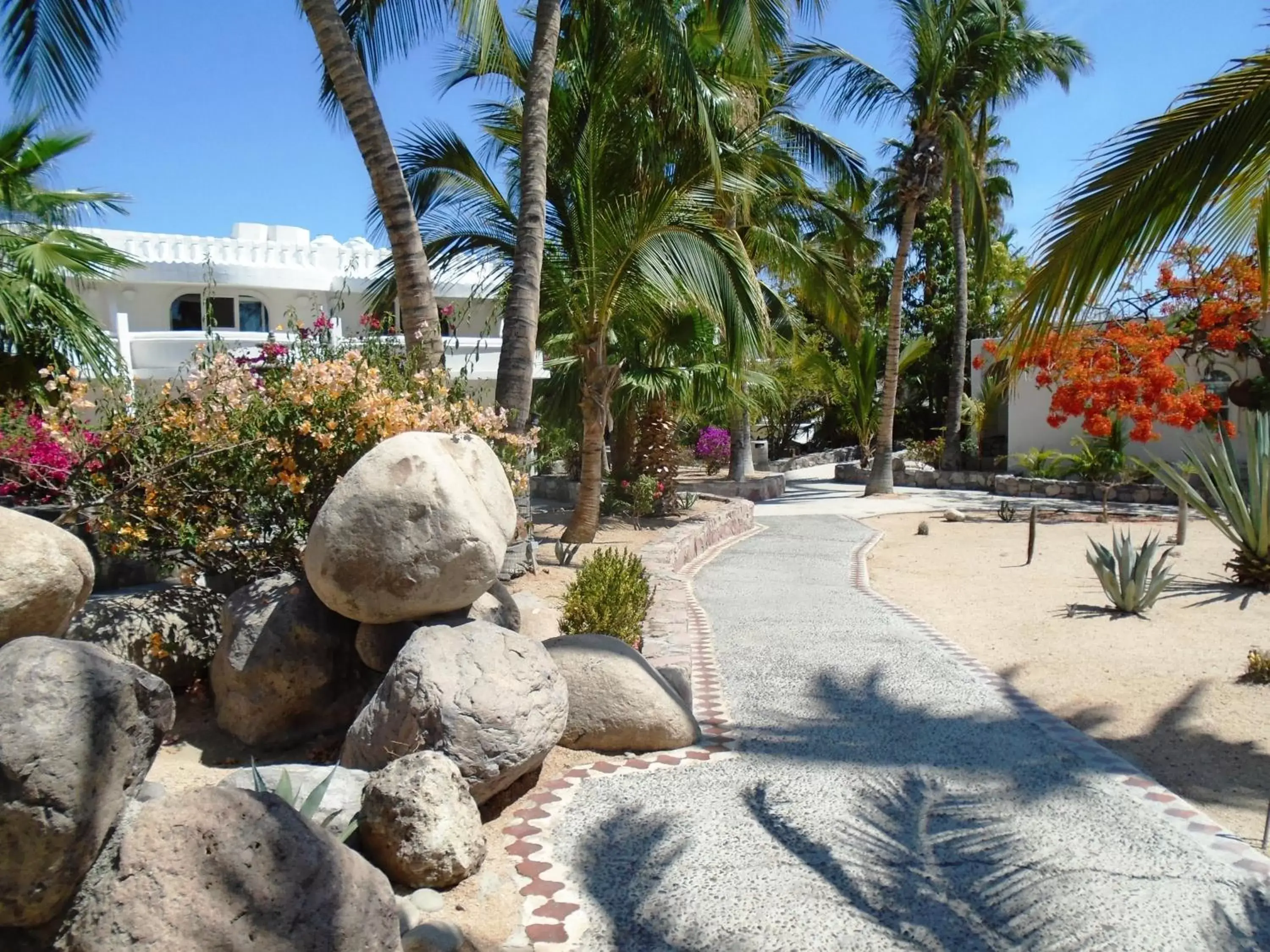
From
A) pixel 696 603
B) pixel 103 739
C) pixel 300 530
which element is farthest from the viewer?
pixel 696 603

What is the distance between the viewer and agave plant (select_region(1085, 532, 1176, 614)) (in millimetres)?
8797

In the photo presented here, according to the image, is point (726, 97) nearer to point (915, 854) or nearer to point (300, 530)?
point (300, 530)

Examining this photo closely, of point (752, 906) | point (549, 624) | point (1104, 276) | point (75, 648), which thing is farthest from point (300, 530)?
point (1104, 276)

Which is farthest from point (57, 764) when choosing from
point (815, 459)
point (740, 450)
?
point (815, 459)

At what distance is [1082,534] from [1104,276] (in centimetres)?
1144

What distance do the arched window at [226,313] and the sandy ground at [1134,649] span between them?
594 inches

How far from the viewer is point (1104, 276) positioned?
4.89 metres

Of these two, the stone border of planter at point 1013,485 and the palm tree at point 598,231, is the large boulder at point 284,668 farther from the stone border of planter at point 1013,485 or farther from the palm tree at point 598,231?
the stone border of planter at point 1013,485

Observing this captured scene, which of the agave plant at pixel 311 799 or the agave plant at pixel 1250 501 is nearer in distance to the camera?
the agave plant at pixel 311 799

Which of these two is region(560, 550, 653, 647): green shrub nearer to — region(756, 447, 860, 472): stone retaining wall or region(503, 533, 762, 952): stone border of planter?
region(503, 533, 762, 952): stone border of planter

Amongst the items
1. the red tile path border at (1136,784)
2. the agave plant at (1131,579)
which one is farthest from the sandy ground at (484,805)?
the agave plant at (1131,579)

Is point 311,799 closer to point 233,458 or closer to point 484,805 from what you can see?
point 484,805

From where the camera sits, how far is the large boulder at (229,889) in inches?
103

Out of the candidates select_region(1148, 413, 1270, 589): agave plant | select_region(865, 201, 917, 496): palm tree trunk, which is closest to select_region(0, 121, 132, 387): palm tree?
select_region(1148, 413, 1270, 589): agave plant
